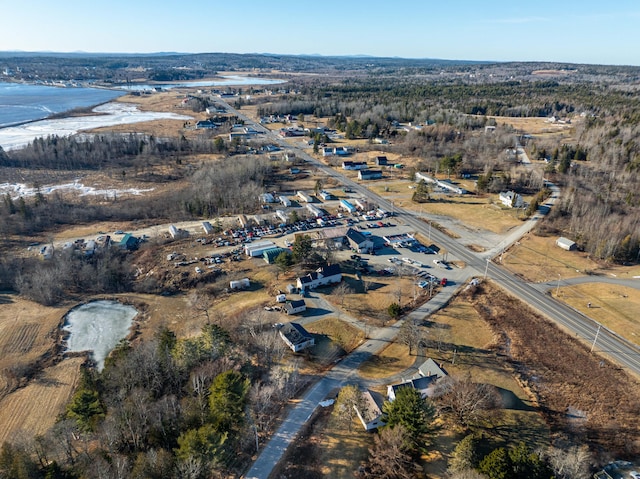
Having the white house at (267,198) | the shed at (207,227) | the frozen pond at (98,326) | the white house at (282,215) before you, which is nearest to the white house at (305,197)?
the white house at (267,198)

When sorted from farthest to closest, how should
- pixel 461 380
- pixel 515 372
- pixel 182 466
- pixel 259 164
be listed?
Answer: pixel 259 164 → pixel 515 372 → pixel 461 380 → pixel 182 466

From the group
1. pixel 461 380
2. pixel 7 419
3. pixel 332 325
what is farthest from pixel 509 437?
pixel 7 419

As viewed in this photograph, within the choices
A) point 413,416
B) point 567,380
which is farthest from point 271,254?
point 567,380

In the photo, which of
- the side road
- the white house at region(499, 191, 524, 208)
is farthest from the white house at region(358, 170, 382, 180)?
the side road

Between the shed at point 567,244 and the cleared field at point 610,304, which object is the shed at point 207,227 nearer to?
the cleared field at point 610,304

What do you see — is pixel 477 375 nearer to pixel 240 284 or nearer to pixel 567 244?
pixel 240 284

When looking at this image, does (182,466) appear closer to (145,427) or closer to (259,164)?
(145,427)
